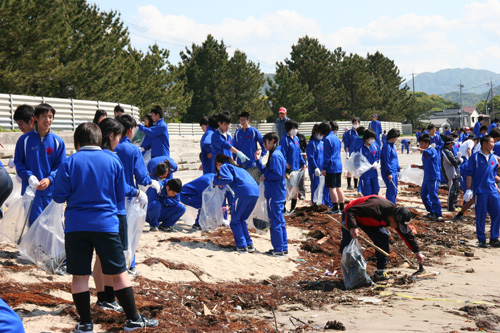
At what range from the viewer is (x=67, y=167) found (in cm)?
431

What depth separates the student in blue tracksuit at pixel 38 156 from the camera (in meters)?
6.09

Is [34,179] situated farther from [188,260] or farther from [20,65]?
[20,65]

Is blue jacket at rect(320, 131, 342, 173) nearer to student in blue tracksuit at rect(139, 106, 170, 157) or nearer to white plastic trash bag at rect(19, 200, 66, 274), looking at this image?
student in blue tracksuit at rect(139, 106, 170, 157)

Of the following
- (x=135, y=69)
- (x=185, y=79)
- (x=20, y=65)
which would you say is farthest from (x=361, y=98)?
(x=20, y=65)

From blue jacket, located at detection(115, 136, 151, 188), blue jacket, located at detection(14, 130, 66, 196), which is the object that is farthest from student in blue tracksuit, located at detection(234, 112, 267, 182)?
blue jacket, located at detection(14, 130, 66, 196)

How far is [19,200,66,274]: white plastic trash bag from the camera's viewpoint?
5551mm

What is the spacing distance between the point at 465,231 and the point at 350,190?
4.88 m

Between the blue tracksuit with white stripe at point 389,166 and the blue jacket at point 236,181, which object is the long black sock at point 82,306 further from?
the blue tracksuit with white stripe at point 389,166

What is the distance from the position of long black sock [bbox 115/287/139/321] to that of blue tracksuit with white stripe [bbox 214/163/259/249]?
3449mm

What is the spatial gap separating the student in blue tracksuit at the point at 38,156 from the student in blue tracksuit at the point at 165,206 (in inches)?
98.4

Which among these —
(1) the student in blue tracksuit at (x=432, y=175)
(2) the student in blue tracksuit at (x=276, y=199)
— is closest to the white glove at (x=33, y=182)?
(2) the student in blue tracksuit at (x=276, y=199)

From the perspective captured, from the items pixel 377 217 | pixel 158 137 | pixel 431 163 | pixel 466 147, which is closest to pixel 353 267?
pixel 377 217

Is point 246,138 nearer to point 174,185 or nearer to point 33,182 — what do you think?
point 174,185

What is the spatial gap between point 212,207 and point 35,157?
2902 mm
